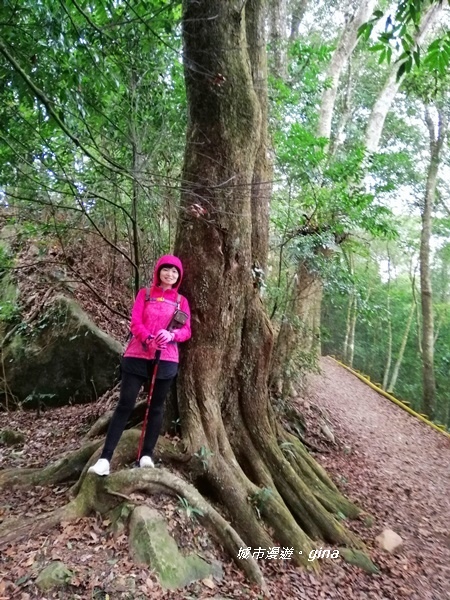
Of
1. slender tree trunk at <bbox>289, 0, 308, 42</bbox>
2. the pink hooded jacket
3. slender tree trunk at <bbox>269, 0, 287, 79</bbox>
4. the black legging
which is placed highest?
slender tree trunk at <bbox>289, 0, 308, 42</bbox>

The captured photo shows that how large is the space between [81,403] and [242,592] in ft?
13.6

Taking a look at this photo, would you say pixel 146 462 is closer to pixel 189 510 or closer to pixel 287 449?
pixel 189 510

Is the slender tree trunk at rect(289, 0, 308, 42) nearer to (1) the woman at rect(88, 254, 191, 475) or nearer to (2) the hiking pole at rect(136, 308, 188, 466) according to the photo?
(1) the woman at rect(88, 254, 191, 475)

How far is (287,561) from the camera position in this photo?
13.0 ft

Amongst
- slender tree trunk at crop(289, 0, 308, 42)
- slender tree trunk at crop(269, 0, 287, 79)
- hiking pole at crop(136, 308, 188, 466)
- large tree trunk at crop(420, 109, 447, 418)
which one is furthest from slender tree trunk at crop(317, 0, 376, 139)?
hiking pole at crop(136, 308, 188, 466)

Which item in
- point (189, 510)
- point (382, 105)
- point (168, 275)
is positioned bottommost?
point (189, 510)

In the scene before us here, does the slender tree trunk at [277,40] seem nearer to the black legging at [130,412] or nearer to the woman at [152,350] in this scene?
the woman at [152,350]

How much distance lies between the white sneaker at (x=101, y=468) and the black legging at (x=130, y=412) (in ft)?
0.26

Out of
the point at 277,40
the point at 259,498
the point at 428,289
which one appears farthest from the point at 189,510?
the point at 428,289

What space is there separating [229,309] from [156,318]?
80 cm

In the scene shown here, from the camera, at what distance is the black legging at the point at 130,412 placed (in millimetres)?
3752

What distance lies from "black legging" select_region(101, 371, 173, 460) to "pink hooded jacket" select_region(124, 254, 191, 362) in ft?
0.76

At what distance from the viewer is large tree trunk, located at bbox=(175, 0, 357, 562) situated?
159 inches

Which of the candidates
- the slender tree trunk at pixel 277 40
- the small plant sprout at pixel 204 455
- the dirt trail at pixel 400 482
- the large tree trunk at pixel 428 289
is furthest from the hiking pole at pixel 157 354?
the large tree trunk at pixel 428 289
